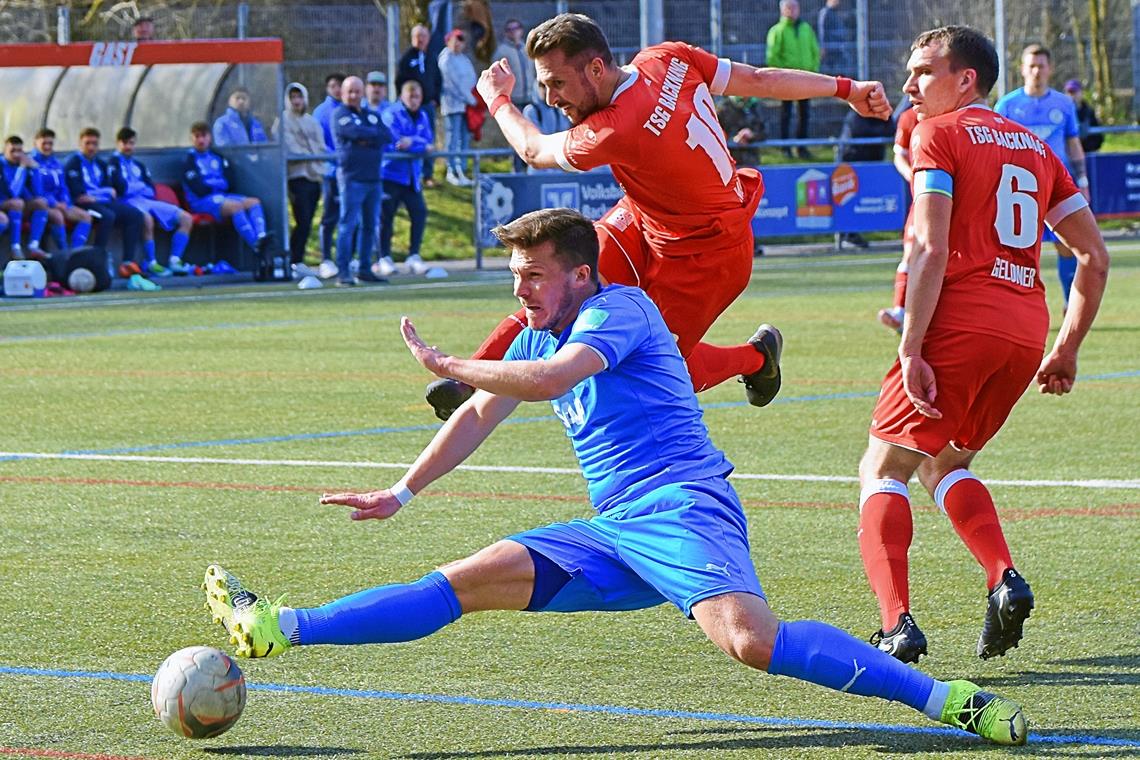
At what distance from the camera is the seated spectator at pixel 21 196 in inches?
865

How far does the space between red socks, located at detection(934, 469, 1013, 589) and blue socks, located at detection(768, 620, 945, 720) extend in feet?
3.11

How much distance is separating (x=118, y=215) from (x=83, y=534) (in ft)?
49.4

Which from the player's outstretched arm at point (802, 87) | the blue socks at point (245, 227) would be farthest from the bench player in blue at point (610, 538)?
the blue socks at point (245, 227)

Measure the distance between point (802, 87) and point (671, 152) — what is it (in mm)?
777

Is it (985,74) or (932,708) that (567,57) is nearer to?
(985,74)

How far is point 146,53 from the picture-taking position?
2414 cm

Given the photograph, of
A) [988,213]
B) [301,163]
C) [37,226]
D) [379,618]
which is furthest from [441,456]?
[301,163]

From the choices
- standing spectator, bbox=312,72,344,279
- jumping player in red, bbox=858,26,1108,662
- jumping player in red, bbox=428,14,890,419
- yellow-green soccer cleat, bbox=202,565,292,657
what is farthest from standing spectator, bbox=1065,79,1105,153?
yellow-green soccer cleat, bbox=202,565,292,657

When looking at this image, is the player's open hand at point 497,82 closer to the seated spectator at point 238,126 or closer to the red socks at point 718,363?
the red socks at point 718,363

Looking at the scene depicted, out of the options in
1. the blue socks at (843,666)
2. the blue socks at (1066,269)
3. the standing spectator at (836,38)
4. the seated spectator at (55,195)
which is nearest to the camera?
the blue socks at (843,666)

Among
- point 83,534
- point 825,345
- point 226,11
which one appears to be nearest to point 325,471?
point 83,534

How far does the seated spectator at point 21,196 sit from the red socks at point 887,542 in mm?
17626

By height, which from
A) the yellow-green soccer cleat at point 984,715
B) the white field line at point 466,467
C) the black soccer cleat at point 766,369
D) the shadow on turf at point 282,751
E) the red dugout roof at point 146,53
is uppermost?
the red dugout roof at point 146,53

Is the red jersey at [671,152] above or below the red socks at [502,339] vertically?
above
